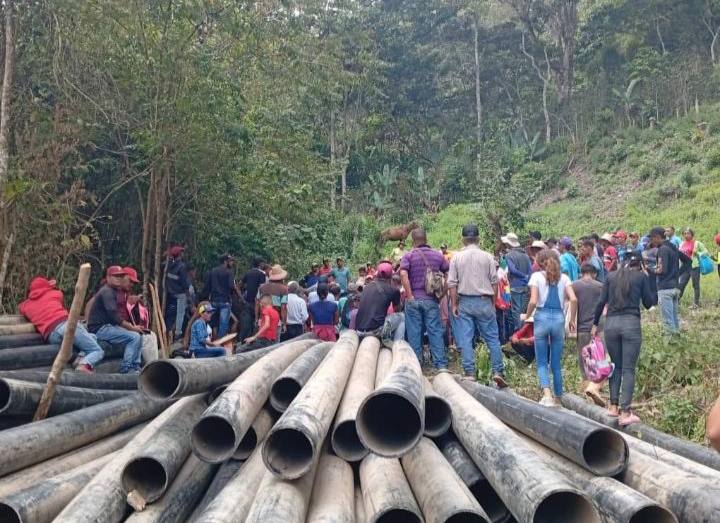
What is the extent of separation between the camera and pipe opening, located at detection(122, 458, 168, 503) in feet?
14.9

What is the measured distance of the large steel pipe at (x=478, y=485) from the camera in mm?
4535

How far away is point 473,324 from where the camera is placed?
30.6 feet

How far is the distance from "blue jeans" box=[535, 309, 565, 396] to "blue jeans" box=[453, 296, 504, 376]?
1.83 ft

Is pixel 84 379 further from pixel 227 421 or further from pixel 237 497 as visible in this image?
pixel 237 497

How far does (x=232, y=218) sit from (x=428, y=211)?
2253cm

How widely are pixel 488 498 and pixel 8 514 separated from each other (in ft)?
9.21

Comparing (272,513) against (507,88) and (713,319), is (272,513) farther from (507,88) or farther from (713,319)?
(507,88)

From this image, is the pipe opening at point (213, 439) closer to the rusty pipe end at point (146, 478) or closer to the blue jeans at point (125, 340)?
the rusty pipe end at point (146, 478)

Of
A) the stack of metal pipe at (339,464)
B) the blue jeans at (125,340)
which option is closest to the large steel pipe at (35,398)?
the stack of metal pipe at (339,464)

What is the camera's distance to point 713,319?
14.0 metres

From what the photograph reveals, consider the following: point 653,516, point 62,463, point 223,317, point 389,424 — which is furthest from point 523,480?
point 223,317

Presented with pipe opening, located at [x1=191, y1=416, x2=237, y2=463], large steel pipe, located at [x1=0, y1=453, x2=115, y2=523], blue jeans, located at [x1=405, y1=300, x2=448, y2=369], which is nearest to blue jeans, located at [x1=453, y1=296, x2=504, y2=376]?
blue jeans, located at [x1=405, y1=300, x2=448, y2=369]

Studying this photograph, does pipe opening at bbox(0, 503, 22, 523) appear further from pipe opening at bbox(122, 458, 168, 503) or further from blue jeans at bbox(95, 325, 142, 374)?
blue jeans at bbox(95, 325, 142, 374)

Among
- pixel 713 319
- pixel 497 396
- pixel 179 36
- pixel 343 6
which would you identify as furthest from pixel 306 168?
pixel 343 6
